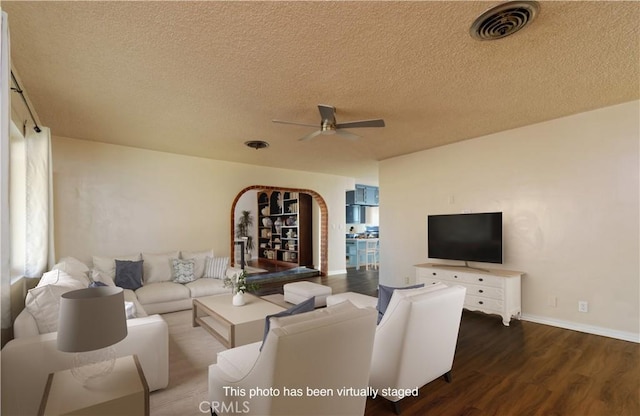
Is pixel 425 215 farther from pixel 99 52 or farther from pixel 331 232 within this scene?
pixel 99 52

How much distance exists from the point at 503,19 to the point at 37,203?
4.57 meters

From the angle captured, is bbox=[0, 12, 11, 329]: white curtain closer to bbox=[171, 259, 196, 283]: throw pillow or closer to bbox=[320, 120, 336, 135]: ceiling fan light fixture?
bbox=[320, 120, 336, 135]: ceiling fan light fixture

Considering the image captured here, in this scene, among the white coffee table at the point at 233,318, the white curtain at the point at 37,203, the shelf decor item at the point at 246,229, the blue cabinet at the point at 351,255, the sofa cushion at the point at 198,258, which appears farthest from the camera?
the shelf decor item at the point at 246,229

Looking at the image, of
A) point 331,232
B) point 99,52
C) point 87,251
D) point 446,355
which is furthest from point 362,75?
point 331,232

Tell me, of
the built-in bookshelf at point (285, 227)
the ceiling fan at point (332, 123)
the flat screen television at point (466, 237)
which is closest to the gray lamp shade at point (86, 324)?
the ceiling fan at point (332, 123)

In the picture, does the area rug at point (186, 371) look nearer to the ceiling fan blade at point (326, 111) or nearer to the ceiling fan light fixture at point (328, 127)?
the ceiling fan light fixture at point (328, 127)

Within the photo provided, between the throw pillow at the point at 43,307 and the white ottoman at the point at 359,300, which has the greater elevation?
the throw pillow at the point at 43,307

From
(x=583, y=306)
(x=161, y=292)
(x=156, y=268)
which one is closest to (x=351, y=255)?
(x=156, y=268)

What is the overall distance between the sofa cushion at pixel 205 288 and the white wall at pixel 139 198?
1.18m

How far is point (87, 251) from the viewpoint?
15.6 feet

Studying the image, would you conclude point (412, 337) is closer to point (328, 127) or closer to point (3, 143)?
point (328, 127)

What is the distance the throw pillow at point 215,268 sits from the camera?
5160 mm

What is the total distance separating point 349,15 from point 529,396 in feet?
9.82

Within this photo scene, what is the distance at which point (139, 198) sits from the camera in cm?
521
